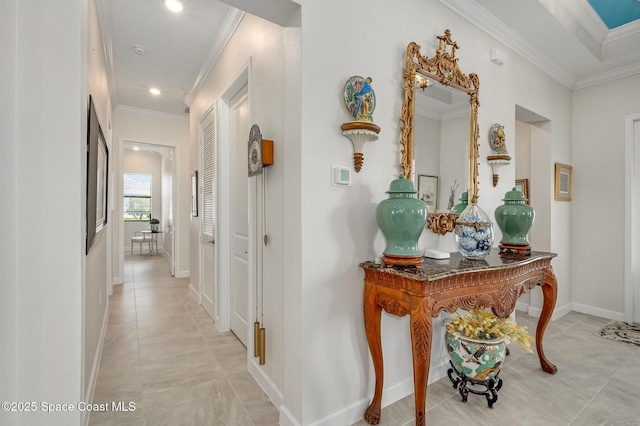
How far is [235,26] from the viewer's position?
2.52 m

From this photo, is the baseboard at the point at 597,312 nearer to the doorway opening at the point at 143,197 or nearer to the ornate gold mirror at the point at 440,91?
the ornate gold mirror at the point at 440,91

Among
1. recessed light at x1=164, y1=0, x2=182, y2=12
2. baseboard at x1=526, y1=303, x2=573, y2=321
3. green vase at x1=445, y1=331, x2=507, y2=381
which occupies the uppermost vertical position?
recessed light at x1=164, y1=0, x2=182, y2=12

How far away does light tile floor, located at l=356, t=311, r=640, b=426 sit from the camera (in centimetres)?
175

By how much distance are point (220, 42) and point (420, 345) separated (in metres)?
2.94

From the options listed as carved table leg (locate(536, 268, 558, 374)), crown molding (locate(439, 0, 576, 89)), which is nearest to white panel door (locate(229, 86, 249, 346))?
crown molding (locate(439, 0, 576, 89))

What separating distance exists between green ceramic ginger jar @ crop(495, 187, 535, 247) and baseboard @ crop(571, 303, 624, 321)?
225 centimetres

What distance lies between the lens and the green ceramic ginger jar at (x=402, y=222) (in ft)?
5.15

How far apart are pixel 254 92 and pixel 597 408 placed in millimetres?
2978

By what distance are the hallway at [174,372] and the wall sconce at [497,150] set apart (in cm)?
245

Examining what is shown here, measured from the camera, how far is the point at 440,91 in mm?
2150

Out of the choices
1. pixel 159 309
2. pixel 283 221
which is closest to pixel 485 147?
pixel 283 221

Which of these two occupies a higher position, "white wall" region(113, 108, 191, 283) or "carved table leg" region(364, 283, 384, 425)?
"white wall" region(113, 108, 191, 283)

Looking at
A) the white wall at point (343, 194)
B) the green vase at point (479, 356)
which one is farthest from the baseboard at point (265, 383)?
the green vase at point (479, 356)

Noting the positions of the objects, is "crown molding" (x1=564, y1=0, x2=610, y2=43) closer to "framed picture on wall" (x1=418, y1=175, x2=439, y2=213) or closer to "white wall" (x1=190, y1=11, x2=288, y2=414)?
"framed picture on wall" (x1=418, y1=175, x2=439, y2=213)
